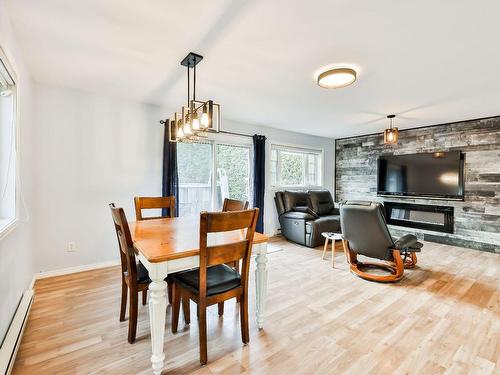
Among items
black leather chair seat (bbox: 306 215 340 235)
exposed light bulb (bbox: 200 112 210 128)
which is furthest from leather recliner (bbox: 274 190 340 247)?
exposed light bulb (bbox: 200 112 210 128)

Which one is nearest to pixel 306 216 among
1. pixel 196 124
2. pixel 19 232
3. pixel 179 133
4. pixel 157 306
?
pixel 179 133

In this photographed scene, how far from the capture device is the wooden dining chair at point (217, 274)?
159 centimetres

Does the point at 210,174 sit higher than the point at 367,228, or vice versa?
the point at 210,174

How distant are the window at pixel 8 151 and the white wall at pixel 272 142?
2952 mm

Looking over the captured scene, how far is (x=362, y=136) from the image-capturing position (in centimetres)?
612

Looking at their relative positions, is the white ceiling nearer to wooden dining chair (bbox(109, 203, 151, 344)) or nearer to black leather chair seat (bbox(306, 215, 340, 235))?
wooden dining chair (bbox(109, 203, 151, 344))

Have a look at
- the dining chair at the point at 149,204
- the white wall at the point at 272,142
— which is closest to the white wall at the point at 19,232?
the dining chair at the point at 149,204

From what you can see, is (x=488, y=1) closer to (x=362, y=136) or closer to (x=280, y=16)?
(x=280, y=16)

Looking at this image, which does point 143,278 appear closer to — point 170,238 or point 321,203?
point 170,238

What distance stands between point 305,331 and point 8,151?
283 centimetres

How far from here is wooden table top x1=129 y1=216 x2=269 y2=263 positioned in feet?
5.10

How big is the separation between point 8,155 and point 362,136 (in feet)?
20.6

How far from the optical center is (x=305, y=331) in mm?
2037

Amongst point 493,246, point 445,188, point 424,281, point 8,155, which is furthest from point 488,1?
point 493,246
